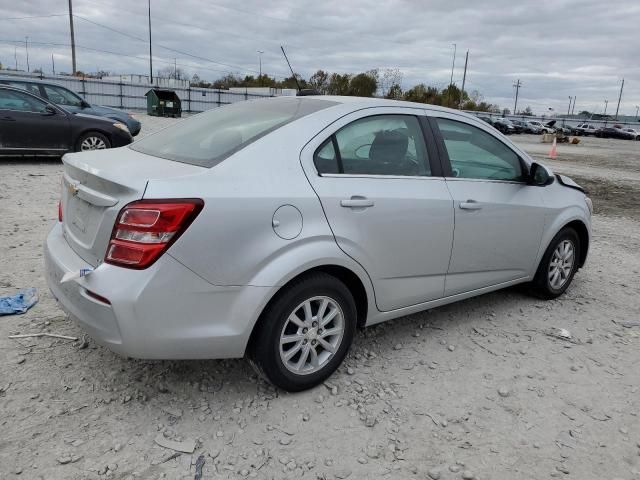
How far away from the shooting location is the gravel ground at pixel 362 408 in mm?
2451

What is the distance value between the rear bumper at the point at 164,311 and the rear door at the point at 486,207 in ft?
5.43

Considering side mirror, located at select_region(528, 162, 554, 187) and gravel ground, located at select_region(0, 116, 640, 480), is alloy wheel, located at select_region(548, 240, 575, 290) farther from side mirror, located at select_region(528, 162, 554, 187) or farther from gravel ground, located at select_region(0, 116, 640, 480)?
side mirror, located at select_region(528, 162, 554, 187)

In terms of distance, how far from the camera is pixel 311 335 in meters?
2.92

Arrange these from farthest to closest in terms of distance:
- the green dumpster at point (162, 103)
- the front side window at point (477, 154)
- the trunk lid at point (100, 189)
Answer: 1. the green dumpster at point (162, 103)
2. the front side window at point (477, 154)
3. the trunk lid at point (100, 189)

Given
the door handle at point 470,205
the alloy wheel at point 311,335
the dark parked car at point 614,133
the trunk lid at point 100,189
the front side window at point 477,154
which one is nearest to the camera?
the trunk lid at point 100,189

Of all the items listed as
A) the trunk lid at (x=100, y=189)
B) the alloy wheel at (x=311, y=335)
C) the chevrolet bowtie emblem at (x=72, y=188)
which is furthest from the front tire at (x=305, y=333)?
the chevrolet bowtie emblem at (x=72, y=188)

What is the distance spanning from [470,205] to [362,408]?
156 centimetres

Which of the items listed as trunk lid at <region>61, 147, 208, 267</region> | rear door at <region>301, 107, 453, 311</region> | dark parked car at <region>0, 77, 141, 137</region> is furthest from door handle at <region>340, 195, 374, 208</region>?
dark parked car at <region>0, 77, 141, 137</region>

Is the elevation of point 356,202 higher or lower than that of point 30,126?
higher

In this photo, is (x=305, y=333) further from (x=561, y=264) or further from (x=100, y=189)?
(x=561, y=264)

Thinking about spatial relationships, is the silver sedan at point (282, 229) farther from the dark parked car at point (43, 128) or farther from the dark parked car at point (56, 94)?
the dark parked car at point (56, 94)

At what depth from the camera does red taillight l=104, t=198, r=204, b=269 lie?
2.37 m

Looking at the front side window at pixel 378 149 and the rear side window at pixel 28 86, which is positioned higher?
the rear side window at pixel 28 86

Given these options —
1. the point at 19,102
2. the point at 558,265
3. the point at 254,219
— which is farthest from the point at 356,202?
the point at 19,102
